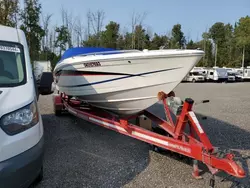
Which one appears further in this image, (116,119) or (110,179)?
(116,119)

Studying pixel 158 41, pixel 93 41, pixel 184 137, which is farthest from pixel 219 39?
pixel 184 137

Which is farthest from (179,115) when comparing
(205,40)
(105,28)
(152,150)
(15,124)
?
(205,40)

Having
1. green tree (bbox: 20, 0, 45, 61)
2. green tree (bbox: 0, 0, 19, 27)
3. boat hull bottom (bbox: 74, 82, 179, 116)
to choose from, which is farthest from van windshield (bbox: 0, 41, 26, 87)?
green tree (bbox: 20, 0, 45, 61)

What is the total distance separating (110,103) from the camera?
4965 mm

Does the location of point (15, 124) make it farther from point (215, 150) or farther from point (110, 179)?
point (215, 150)

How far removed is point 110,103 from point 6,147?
2.70 m

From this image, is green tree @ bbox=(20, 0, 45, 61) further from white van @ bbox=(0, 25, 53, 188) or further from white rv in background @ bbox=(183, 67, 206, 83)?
white van @ bbox=(0, 25, 53, 188)

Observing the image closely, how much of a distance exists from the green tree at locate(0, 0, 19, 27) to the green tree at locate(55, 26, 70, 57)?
1480cm

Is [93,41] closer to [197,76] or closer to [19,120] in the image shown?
[197,76]

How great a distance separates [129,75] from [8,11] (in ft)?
72.4

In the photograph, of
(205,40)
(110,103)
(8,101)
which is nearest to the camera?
(8,101)

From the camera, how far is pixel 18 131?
2.53m

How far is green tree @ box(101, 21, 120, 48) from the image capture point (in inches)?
1631

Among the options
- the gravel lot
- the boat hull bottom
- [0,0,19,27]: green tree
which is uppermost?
[0,0,19,27]: green tree
